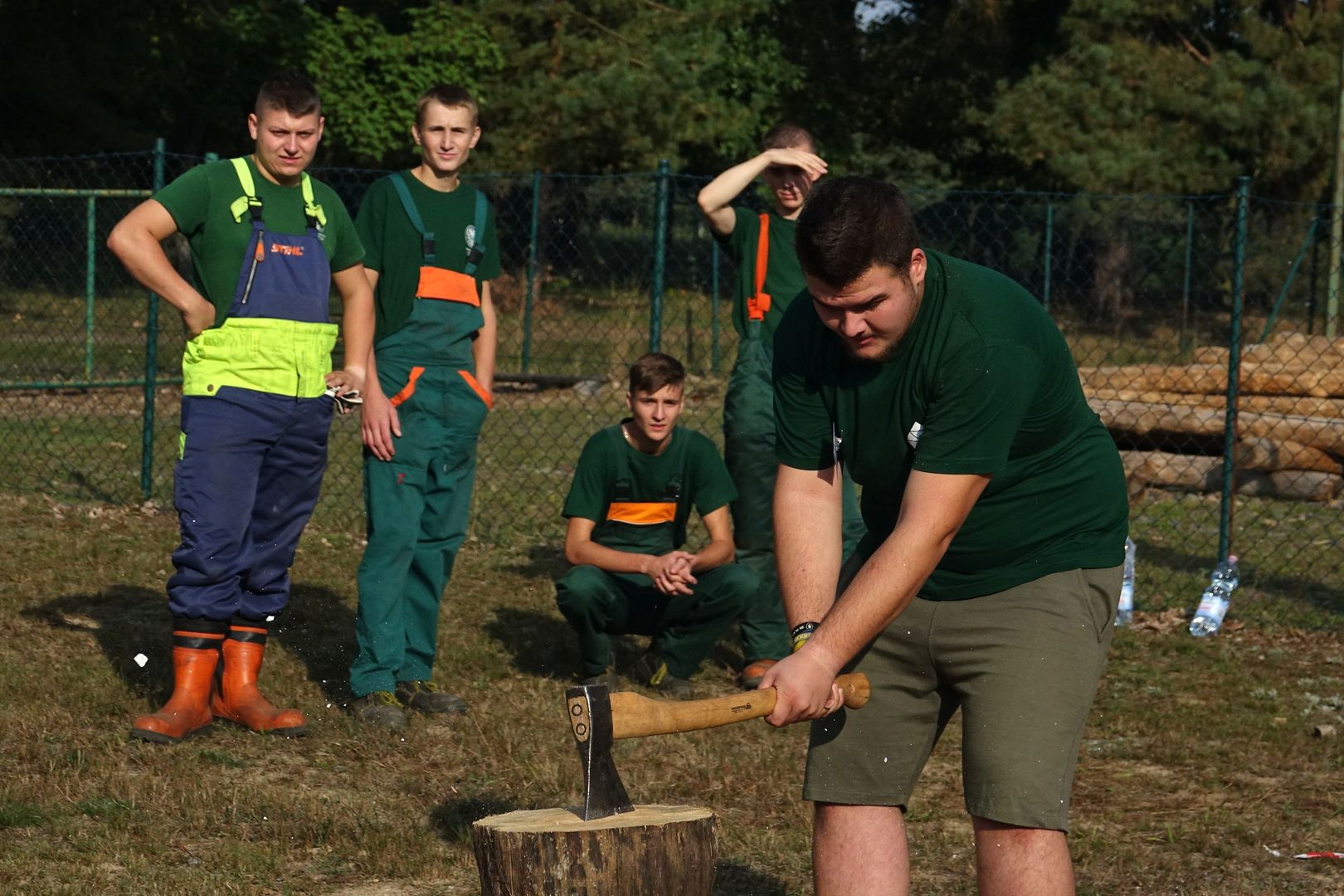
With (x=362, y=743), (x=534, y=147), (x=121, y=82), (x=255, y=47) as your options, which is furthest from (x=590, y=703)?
(x=255, y=47)

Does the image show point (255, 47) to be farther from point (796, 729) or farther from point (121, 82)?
point (796, 729)

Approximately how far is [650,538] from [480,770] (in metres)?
1.39

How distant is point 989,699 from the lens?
3.43m

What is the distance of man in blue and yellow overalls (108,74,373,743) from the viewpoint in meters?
5.38

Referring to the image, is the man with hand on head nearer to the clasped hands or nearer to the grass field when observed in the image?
the grass field

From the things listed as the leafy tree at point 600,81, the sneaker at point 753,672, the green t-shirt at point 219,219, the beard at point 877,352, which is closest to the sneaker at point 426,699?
the sneaker at point 753,672

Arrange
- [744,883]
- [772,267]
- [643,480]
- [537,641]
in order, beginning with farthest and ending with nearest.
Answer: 1. [537,641]
2. [772,267]
3. [643,480]
4. [744,883]

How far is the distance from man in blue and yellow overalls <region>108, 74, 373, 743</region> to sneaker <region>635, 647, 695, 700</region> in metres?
1.59

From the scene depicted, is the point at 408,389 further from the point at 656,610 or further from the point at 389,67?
the point at 389,67

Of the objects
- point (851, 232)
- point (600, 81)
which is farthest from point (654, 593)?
point (600, 81)

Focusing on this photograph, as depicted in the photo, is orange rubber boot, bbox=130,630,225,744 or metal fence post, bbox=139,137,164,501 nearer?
orange rubber boot, bbox=130,630,225,744

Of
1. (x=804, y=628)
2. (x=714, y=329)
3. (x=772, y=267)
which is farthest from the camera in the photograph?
(x=714, y=329)

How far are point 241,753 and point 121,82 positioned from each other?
24.0m

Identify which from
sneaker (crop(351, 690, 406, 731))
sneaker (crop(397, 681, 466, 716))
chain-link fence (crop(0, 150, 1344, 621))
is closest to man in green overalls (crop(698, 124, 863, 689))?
sneaker (crop(397, 681, 466, 716))
